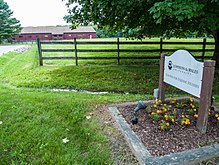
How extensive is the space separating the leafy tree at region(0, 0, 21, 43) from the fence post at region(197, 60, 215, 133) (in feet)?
123

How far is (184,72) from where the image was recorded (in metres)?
2.98

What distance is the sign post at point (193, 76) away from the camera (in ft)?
8.34

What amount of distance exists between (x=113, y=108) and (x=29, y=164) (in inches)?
71.1

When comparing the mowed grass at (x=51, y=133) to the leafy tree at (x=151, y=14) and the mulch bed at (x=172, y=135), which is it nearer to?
the mulch bed at (x=172, y=135)

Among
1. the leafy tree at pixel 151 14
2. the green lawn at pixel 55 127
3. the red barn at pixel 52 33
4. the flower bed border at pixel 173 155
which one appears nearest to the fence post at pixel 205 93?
the flower bed border at pixel 173 155

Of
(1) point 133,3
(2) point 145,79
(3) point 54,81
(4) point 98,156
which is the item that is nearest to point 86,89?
(3) point 54,81

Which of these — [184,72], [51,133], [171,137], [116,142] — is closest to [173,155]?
[171,137]

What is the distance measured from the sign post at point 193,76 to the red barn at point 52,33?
51181 millimetres

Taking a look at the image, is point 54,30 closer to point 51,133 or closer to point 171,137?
point 51,133

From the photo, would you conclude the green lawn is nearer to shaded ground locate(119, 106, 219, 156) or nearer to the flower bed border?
the flower bed border

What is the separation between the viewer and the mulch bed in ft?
→ 7.88

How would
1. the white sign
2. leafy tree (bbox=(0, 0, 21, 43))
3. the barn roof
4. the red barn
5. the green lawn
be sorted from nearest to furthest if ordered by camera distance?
the green lawn < the white sign < leafy tree (bbox=(0, 0, 21, 43)) < the red barn < the barn roof

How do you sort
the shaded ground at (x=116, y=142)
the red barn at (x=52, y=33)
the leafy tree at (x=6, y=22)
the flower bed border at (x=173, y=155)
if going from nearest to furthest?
the flower bed border at (x=173, y=155), the shaded ground at (x=116, y=142), the leafy tree at (x=6, y=22), the red barn at (x=52, y=33)

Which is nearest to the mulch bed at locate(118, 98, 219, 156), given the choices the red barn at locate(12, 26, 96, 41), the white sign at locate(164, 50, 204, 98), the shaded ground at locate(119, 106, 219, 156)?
the shaded ground at locate(119, 106, 219, 156)
